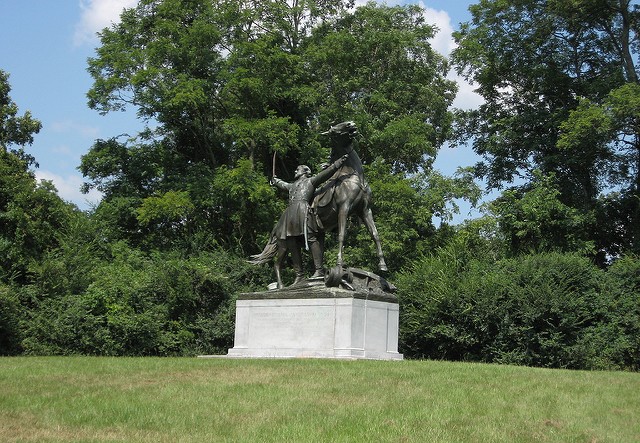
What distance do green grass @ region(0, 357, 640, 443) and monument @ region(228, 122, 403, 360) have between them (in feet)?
10.1

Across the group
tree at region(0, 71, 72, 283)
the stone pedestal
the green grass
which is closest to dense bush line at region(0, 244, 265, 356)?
tree at region(0, 71, 72, 283)

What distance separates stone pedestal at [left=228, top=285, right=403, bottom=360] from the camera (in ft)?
60.3

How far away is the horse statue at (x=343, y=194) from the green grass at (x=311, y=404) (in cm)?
485

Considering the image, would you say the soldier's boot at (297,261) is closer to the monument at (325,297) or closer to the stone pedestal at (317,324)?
the monument at (325,297)

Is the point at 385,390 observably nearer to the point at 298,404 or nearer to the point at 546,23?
the point at 298,404

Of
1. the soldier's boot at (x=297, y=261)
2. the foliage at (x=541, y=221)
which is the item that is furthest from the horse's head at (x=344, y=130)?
the foliage at (x=541, y=221)

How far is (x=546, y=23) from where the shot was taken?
33.7 m

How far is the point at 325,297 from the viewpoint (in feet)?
61.4

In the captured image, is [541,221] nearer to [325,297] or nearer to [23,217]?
[325,297]

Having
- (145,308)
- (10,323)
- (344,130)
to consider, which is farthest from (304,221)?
(10,323)

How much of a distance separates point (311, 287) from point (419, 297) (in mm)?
8686

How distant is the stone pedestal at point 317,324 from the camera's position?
60.3 ft

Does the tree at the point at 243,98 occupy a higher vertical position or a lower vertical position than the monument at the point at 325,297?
higher

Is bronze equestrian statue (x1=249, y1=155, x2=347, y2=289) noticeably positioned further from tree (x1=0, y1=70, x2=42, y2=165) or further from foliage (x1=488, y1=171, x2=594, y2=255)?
tree (x1=0, y1=70, x2=42, y2=165)
